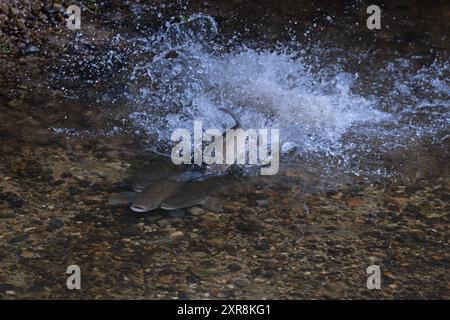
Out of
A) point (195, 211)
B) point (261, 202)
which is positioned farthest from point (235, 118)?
point (195, 211)

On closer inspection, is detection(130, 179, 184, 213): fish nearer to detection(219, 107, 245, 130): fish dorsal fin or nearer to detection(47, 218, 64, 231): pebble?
detection(47, 218, 64, 231): pebble

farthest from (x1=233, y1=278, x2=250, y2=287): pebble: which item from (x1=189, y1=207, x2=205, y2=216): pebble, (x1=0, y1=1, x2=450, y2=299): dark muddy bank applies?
(x1=189, y1=207, x2=205, y2=216): pebble

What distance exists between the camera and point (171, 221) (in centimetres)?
391

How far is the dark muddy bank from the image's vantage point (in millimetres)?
3465

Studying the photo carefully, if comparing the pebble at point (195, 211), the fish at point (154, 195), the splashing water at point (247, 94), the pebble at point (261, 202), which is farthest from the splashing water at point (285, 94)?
the pebble at point (195, 211)

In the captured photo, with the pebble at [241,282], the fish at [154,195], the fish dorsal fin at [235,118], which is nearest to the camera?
the pebble at [241,282]

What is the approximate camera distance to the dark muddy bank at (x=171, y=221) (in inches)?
136

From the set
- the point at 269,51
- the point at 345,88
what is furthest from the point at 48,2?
the point at 345,88

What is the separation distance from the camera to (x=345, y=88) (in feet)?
18.1

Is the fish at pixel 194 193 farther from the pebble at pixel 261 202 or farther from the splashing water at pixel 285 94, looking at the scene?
the splashing water at pixel 285 94

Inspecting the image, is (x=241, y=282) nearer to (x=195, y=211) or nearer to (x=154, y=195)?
(x=195, y=211)

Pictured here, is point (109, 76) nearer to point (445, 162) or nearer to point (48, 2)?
point (48, 2)

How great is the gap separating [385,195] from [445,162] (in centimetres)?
67
